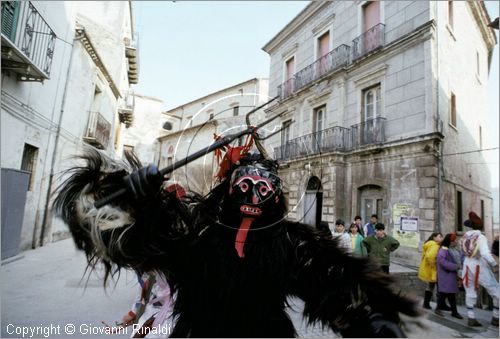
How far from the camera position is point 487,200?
13891 mm

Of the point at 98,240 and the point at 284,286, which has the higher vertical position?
the point at 98,240

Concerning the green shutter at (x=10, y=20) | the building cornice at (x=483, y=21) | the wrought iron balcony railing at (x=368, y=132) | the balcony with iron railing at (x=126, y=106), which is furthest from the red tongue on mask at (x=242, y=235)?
the balcony with iron railing at (x=126, y=106)

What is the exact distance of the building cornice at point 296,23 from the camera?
13721 millimetres

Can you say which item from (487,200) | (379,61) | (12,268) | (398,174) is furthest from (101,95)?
(487,200)

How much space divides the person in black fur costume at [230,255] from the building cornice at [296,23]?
42.0ft

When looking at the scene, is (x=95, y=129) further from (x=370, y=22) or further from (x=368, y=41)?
(x=370, y=22)

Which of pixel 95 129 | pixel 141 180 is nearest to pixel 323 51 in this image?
pixel 95 129

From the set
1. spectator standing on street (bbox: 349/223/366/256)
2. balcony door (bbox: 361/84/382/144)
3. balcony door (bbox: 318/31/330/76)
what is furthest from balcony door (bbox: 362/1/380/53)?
spectator standing on street (bbox: 349/223/366/256)

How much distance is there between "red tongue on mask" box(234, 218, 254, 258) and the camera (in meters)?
1.83

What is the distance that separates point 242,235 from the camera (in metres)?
1.87

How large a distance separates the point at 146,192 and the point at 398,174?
972 cm

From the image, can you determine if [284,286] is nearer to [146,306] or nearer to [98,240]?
[98,240]

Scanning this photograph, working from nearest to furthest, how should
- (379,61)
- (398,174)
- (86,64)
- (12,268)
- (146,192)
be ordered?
(146,192) → (12,268) → (398,174) → (379,61) → (86,64)

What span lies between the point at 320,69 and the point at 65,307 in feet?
41.2
